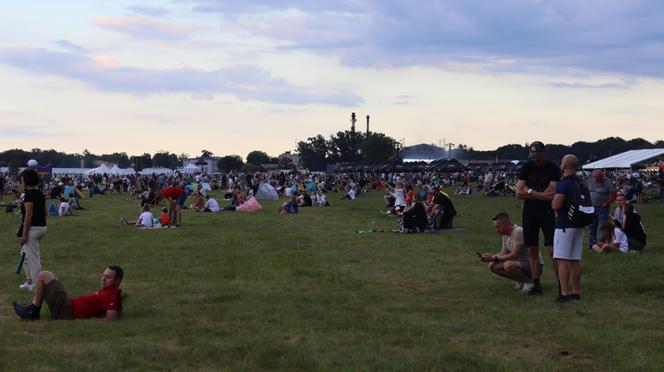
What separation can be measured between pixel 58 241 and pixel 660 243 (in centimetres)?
1264

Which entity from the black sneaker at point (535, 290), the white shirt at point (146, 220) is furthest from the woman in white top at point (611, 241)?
the white shirt at point (146, 220)

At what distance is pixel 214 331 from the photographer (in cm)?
702

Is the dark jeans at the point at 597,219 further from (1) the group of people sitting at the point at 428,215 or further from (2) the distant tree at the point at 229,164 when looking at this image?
(2) the distant tree at the point at 229,164

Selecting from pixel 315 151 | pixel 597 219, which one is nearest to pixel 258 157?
pixel 315 151

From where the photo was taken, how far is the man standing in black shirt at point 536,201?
9000mm

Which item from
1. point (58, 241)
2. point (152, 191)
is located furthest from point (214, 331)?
point (152, 191)

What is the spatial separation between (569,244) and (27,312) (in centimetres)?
583

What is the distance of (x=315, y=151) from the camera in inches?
5659

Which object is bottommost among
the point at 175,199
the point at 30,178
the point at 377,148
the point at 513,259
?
the point at 513,259

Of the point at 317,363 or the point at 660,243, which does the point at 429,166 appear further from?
the point at 317,363

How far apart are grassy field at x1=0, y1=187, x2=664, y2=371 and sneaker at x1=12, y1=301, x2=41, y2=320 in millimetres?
89

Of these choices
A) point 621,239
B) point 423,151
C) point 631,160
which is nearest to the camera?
point 621,239

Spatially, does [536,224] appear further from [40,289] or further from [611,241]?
[40,289]

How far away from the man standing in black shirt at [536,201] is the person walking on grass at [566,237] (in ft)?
1.25
